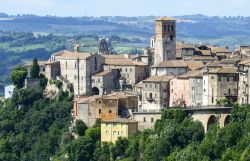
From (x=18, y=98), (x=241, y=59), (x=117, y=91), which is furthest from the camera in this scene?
(x=18, y=98)

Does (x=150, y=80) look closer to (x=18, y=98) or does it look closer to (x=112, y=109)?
(x=112, y=109)

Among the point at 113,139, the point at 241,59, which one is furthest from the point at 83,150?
the point at 241,59

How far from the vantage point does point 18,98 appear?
85875 millimetres

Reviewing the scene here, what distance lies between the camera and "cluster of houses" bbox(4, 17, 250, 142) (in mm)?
67062

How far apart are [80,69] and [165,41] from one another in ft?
23.8

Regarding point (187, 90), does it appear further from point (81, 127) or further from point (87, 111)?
point (81, 127)

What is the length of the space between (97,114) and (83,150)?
121 inches

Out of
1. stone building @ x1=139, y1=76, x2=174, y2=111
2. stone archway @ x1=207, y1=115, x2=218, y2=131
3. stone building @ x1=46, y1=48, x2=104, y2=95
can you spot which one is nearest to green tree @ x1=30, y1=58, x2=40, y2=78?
stone building @ x1=46, y1=48, x2=104, y2=95

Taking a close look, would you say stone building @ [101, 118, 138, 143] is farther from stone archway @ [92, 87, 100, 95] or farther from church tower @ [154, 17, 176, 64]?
church tower @ [154, 17, 176, 64]

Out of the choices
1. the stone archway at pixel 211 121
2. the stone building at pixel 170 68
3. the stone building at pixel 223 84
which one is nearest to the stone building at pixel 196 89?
the stone building at pixel 223 84

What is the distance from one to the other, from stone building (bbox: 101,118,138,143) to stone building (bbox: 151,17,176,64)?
11.8 metres

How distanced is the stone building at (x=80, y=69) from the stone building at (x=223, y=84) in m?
16.3

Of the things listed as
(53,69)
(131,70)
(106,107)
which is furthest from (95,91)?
(106,107)

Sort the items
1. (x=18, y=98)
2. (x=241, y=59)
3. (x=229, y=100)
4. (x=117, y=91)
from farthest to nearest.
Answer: (x=18, y=98) → (x=117, y=91) → (x=241, y=59) → (x=229, y=100)
